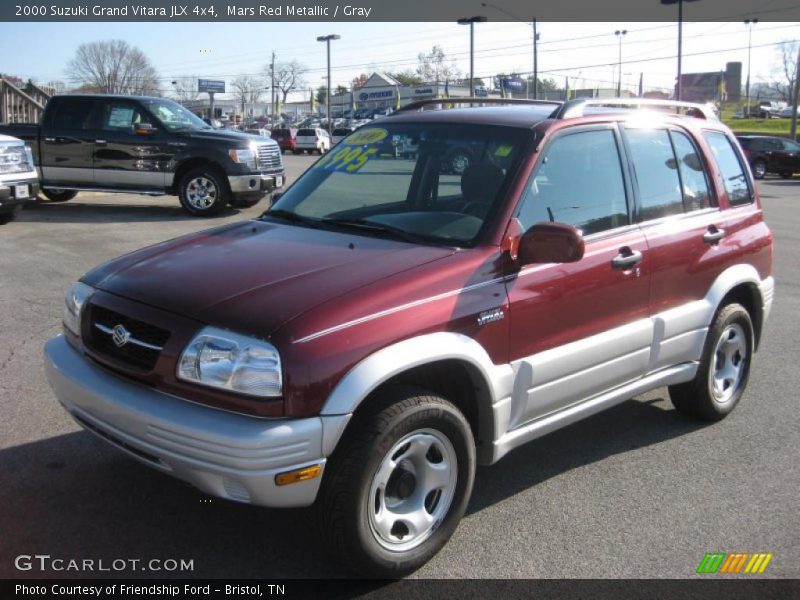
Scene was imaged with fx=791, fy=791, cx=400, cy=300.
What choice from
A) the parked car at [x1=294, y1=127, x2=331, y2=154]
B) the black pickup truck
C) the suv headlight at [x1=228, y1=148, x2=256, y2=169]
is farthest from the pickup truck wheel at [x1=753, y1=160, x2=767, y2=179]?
the parked car at [x1=294, y1=127, x2=331, y2=154]

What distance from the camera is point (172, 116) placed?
556 inches

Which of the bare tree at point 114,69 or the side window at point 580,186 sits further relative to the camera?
the bare tree at point 114,69

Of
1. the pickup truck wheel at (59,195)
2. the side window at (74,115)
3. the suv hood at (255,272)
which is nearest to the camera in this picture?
the suv hood at (255,272)

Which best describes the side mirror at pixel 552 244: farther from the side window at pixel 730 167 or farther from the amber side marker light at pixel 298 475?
the side window at pixel 730 167

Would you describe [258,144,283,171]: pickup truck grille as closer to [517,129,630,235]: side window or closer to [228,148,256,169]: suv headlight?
[228,148,256,169]: suv headlight

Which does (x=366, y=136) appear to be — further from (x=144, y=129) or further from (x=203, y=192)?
(x=144, y=129)

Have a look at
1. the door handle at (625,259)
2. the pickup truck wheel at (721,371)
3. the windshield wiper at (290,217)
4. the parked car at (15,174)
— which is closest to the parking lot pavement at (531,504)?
the pickup truck wheel at (721,371)

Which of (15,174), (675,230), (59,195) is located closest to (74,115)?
(59,195)

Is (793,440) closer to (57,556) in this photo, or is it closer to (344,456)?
(344,456)

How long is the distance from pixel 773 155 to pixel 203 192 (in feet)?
81.4

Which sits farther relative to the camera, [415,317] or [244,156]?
[244,156]

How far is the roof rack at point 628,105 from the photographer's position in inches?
163

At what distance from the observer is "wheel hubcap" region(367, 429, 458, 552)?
315cm

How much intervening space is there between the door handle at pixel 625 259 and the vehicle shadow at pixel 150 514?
1.13m
